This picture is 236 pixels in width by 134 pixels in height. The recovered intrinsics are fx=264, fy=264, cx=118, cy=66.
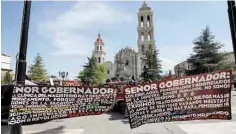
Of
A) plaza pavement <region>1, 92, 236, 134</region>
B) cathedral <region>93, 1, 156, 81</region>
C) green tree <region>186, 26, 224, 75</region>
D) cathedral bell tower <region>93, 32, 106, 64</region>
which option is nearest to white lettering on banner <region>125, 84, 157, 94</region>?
plaza pavement <region>1, 92, 236, 134</region>

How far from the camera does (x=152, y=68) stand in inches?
1987

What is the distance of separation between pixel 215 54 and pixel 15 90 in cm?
3464

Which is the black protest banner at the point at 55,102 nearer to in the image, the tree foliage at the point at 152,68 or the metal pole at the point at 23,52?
the metal pole at the point at 23,52

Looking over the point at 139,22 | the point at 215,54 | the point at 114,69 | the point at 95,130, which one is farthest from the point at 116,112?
the point at 114,69

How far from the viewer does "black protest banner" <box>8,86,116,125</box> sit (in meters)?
5.29

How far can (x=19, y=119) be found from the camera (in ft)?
17.4

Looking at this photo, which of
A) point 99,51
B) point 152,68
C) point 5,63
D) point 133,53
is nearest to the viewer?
point 5,63

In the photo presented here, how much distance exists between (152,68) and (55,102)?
45522 mm

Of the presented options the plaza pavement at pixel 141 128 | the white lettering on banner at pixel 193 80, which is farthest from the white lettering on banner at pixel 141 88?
the plaza pavement at pixel 141 128

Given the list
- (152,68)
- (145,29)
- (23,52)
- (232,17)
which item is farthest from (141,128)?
(145,29)

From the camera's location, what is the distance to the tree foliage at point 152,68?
49.0 meters

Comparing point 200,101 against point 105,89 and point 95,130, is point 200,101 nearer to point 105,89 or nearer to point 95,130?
point 105,89

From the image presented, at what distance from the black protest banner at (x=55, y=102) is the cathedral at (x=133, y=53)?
249 ft

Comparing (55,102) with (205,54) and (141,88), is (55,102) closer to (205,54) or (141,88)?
(141,88)
